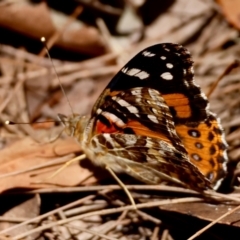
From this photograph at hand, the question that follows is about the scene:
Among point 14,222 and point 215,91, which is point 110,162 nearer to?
point 14,222

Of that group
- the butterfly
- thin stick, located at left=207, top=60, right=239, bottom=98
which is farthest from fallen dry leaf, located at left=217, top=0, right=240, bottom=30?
the butterfly

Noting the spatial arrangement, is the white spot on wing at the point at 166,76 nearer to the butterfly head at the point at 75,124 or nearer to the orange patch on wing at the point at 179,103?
the orange patch on wing at the point at 179,103

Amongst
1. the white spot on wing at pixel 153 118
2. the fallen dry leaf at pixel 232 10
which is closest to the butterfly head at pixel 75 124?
the white spot on wing at pixel 153 118

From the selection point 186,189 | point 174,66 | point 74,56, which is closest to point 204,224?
point 186,189

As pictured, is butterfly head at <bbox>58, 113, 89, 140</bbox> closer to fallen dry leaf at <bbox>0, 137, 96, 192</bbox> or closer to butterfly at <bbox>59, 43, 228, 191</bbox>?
butterfly at <bbox>59, 43, 228, 191</bbox>

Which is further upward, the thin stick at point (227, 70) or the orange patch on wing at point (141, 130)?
the thin stick at point (227, 70)

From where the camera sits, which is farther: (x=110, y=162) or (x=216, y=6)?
(x=216, y=6)

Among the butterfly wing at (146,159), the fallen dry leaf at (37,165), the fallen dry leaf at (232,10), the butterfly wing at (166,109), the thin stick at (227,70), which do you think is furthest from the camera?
the fallen dry leaf at (232,10)

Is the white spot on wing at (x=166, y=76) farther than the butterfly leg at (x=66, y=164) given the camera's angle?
No
